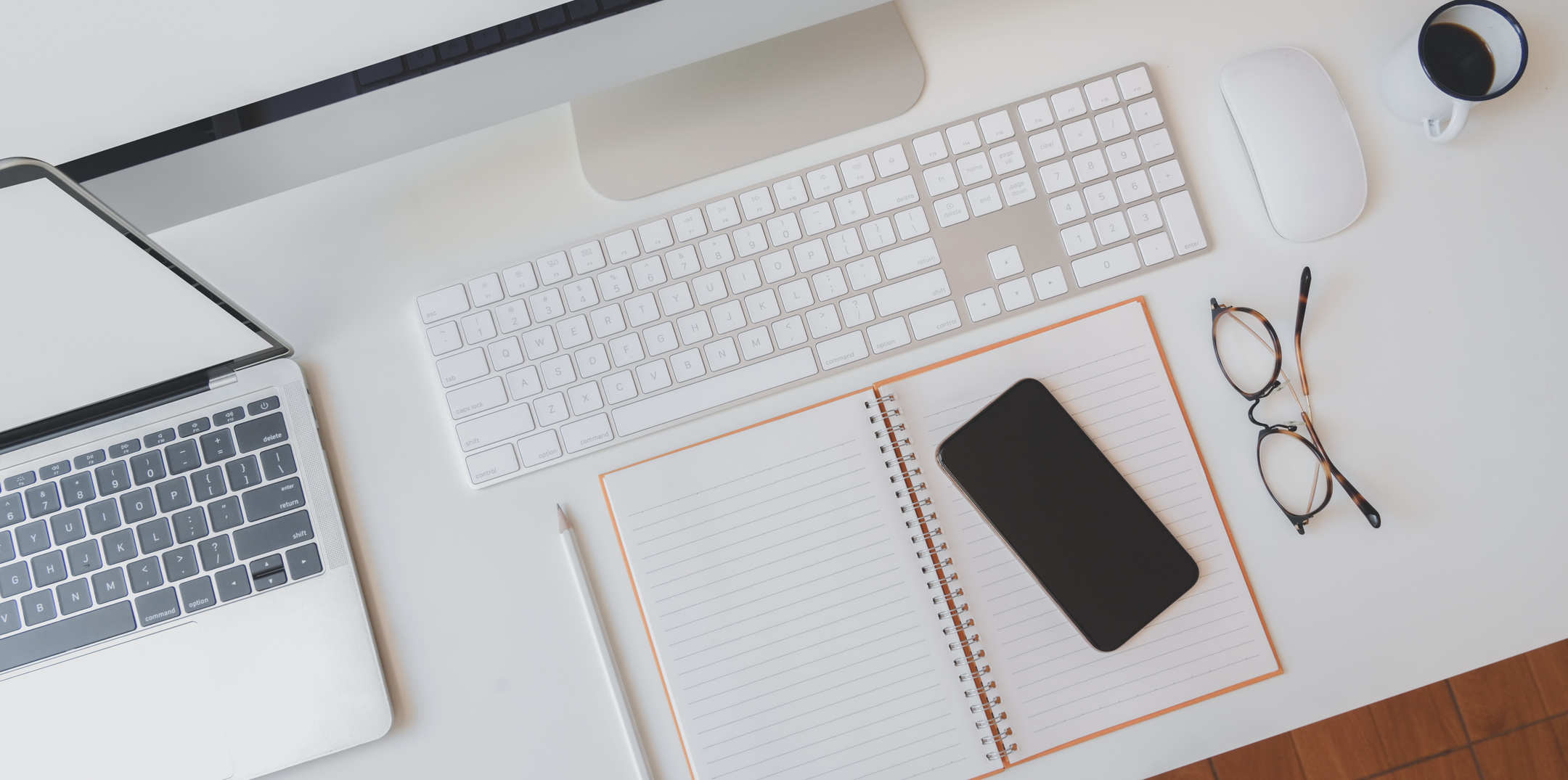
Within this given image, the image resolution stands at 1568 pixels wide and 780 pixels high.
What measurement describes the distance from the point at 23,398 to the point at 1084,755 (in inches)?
36.0

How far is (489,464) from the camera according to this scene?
0.73m

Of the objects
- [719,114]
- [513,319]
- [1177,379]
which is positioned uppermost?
[719,114]

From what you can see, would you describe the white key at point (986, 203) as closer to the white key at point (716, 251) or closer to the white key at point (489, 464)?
the white key at point (716, 251)

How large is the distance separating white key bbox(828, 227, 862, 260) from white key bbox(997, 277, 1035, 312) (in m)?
0.13

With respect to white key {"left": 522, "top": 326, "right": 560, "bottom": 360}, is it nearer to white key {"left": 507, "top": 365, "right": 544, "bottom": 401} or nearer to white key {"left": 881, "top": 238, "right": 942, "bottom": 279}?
white key {"left": 507, "top": 365, "right": 544, "bottom": 401}

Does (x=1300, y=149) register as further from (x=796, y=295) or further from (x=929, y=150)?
(x=796, y=295)

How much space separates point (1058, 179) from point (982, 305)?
0.43ft

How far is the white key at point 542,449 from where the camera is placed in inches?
28.7

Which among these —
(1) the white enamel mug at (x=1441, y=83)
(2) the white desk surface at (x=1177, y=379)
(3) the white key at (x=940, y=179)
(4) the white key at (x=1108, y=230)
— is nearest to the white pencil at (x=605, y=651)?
(2) the white desk surface at (x=1177, y=379)

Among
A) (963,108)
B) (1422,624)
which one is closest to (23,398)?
(963,108)

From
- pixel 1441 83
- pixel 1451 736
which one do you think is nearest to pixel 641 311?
pixel 1441 83

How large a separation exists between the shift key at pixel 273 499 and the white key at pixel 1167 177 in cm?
79

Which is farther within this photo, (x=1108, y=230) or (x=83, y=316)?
(x=1108, y=230)

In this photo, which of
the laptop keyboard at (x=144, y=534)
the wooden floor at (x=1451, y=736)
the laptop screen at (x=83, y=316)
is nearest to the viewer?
the laptop screen at (x=83, y=316)
